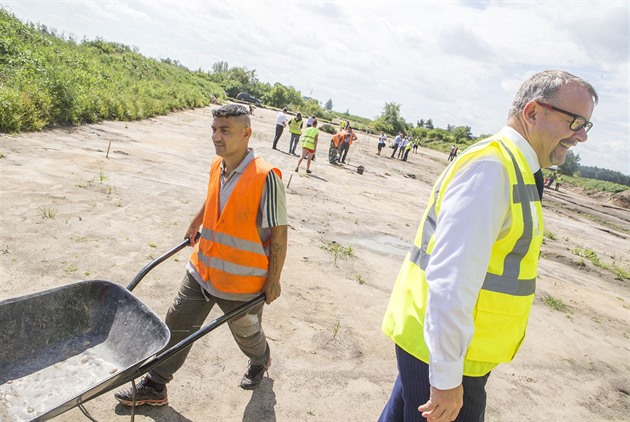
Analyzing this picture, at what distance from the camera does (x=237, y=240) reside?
2684mm

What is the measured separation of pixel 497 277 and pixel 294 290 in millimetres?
3657

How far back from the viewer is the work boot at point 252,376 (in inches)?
126

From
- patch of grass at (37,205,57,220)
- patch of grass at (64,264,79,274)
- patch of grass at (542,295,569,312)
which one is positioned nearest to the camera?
patch of grass at (64,264,79,274)

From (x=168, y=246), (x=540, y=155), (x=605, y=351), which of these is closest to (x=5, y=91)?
(x=168, y=246)

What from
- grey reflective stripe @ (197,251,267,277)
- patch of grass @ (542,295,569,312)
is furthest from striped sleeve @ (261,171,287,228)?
patch of grass @ (542,295,569,312)

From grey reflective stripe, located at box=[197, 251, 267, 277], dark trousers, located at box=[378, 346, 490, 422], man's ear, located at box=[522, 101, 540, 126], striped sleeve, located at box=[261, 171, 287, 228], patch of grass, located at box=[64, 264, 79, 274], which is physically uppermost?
man's ear, located at box=[522, 101, 540, 126]

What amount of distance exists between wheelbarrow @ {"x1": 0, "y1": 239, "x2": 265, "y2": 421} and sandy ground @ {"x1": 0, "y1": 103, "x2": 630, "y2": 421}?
140mm

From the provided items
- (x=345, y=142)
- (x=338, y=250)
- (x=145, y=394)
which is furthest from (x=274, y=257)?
(x=345, y=142)

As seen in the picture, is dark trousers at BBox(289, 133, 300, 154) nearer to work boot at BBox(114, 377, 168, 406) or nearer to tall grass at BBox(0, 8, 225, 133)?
tall grass at BBox(0, 8, 225, 133)

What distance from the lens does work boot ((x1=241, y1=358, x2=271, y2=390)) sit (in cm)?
320

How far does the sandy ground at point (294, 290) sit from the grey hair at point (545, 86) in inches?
103

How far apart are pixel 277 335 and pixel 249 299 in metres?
1.41

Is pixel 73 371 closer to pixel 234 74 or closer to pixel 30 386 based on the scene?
pixel 30 386

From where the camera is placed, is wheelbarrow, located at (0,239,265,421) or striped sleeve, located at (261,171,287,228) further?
striped sleeve, located at (261,171,287,228)
